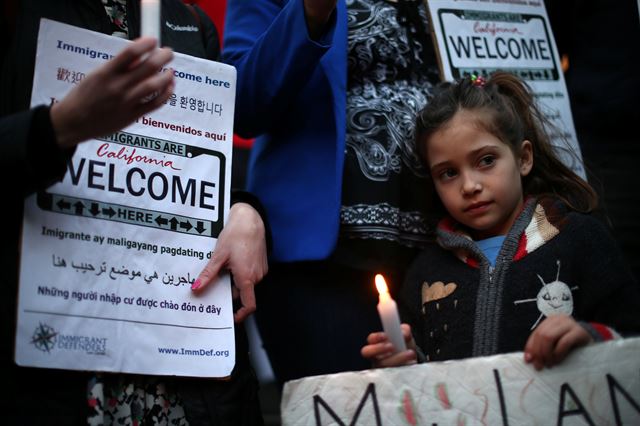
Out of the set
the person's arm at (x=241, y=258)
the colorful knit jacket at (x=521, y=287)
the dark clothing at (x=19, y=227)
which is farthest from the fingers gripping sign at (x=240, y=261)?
the colorful knit jacket at (x=521, y=287)

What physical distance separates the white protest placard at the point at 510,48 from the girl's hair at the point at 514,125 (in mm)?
76

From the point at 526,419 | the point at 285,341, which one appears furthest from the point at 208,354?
the point at 526,419

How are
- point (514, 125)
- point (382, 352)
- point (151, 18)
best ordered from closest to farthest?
1. point (151, 18)
2. point (382, 352)
3. point (514, 125)

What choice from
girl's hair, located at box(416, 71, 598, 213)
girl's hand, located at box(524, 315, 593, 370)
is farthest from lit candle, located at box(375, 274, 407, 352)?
girl's hair, located at box(416, 71, 598, 213)

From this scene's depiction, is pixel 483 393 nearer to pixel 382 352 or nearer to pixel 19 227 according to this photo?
pixel 382 352

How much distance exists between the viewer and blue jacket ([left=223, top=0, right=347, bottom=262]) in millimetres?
2520

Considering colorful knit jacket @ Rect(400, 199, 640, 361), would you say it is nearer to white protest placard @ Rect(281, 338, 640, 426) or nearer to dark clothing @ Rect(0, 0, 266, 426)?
white protest placard @ Rect(281, 338, 640, 426)

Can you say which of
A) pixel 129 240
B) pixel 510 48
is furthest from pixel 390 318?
pixel 510 48

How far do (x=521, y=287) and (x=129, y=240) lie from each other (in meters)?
1.01

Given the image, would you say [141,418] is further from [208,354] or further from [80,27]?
[80,27]

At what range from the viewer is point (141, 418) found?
2.07 metres

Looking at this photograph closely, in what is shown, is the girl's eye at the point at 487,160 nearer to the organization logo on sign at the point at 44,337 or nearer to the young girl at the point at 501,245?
the young girl at the point at 501,245

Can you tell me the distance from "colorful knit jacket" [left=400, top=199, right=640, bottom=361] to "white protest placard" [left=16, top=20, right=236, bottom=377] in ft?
2.09

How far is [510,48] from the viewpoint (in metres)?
3.08
